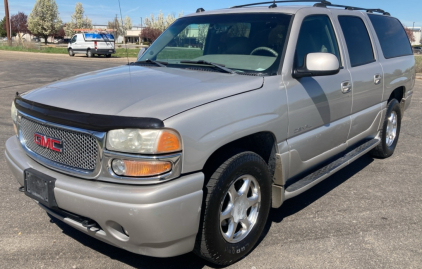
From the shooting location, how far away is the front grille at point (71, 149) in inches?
98.6

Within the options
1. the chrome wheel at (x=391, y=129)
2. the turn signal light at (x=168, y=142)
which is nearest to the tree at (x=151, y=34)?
the chrome wheel at (x=391, y=129)

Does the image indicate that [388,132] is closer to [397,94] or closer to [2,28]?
[397,94]

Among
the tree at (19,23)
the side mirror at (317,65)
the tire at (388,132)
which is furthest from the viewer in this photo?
the tree at (19,23)

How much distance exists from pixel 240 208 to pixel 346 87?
1.78 metres

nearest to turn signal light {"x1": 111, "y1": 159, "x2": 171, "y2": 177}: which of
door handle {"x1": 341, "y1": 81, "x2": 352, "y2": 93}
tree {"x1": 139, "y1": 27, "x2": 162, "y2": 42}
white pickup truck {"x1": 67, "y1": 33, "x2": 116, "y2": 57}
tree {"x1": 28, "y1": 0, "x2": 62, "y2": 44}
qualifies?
door handle {"x1": 341, "y1": 81, "x2": 352, "y2": 93}

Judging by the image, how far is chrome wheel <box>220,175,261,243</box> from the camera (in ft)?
9.38

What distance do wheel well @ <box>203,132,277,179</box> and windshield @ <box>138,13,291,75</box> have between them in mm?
545

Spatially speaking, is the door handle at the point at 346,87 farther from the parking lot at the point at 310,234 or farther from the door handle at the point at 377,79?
the parking lot at the point at 310,234

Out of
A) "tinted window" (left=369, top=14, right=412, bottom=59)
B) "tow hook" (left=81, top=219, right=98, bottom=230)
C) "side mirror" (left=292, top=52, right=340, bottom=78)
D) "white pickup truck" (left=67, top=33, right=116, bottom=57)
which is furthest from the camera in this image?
"white pickup truck" (left=67, top=33, right=116, bottom=57)

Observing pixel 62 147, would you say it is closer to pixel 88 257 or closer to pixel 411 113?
pixel 88 257

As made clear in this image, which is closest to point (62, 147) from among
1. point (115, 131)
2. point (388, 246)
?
point (115, 131)

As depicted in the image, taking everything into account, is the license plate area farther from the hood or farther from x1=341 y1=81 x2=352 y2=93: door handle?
x1=341 y1=81 x2=352 y2=93: door handle

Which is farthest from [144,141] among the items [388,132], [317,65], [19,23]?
[19,23]

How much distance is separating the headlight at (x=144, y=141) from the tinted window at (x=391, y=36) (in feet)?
12.0
